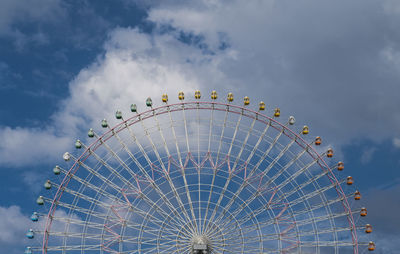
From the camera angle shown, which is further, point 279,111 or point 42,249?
point 279,111

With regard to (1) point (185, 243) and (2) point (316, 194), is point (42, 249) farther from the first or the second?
(2) point (316, 194)

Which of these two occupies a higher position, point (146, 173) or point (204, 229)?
point (146, 173)

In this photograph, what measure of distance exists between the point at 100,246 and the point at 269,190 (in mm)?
18658

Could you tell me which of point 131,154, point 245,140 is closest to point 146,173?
point 131,154

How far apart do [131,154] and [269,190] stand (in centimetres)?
1517

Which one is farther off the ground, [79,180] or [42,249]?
[79,180]

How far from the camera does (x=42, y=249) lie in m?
62.7

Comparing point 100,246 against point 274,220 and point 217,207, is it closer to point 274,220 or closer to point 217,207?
point 217,207

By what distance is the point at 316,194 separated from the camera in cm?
6594

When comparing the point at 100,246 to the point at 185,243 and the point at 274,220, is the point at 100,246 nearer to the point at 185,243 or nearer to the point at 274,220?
the point at 185,243

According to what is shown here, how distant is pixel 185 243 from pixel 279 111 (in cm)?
1743

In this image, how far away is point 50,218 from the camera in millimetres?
63562

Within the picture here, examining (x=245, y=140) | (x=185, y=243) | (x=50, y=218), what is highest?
(x=245, y=140)

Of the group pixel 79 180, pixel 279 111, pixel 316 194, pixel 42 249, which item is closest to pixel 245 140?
pixel 279 111
